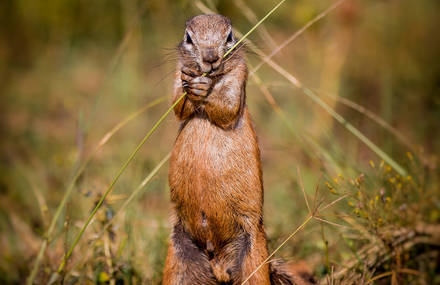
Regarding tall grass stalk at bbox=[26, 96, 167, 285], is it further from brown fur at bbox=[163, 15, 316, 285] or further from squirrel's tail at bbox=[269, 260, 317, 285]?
squirrel's tail at bbox=[269, 260, 317, 285]

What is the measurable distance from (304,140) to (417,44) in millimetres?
2955

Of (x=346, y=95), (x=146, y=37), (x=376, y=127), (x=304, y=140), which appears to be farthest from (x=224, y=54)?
(x=146, y=37)

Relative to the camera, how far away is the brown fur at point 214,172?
7.76ft

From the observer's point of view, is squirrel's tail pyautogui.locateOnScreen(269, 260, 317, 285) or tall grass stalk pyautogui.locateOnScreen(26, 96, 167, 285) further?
squirrel's tail pyautogui.locateOnScreen(269, 260, 317, 285)

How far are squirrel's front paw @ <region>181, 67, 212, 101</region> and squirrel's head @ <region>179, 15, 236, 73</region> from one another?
0.05m

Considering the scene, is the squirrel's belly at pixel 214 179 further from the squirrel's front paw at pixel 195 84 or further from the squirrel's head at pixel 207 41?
the squirrel's head at pixel 207 41

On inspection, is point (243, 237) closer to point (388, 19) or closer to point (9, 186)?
point (9, 186)

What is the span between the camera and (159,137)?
5426mm

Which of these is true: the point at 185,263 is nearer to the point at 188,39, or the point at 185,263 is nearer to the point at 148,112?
the point at 188,39

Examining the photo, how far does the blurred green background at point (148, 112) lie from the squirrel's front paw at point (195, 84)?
16.6 inches

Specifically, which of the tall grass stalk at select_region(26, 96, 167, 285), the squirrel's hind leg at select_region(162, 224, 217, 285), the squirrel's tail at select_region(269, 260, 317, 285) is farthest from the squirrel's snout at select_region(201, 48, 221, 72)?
the squirrel's tail at select_region(269, 260, 317, 285)

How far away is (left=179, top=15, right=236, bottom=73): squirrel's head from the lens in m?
2.29

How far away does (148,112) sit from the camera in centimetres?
596

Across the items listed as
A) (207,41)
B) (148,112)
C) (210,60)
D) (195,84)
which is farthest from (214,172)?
(148,112)
